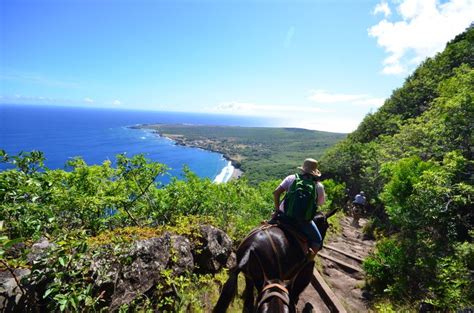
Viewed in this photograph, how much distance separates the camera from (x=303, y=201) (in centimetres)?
442

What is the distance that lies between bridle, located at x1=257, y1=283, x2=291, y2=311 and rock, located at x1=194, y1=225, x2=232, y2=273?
2.31m

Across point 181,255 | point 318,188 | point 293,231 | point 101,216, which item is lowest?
point 181,255

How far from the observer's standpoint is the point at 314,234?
14.9 ft

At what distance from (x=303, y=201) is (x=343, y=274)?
4864mm

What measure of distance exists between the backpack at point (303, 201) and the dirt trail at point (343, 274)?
289cm

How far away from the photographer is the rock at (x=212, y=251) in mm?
5703

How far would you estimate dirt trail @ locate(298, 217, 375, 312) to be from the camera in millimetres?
6242

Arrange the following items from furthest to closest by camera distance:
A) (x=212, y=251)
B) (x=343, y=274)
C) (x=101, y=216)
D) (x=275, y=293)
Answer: (x=343, y=274)
(x=101, y=216)
(x=212, y=251)
(x=275, y=293)

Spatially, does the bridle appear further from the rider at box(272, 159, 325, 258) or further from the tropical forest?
the tropical forest

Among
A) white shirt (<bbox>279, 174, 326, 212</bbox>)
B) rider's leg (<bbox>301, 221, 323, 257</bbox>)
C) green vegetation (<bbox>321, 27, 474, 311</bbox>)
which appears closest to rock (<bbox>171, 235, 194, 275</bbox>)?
white shirt (<bbox>279, 174, 326, 212</bbox>)

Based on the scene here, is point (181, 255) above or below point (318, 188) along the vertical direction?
below

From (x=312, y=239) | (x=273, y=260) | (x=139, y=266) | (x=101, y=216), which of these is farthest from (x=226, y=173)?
(x=273, y=260)

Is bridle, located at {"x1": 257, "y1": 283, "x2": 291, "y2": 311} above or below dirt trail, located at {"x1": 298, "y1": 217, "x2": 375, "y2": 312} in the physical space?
above

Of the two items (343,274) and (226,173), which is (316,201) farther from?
(226,173)
